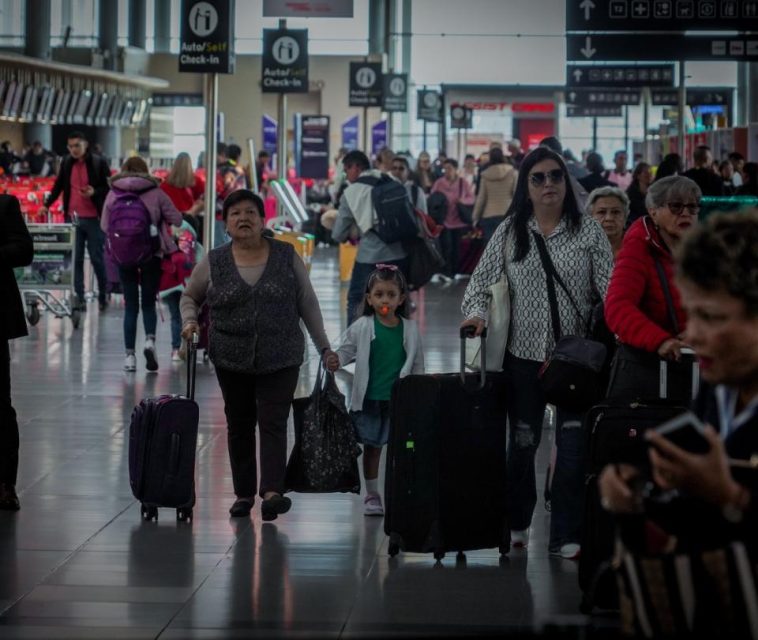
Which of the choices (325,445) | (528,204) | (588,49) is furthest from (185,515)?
(588,49)

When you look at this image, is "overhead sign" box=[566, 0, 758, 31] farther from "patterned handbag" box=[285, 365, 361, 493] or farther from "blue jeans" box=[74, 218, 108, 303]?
"patterned handbag" box=[285, 365, 361, 493]

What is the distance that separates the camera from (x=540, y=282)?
6.88 metres

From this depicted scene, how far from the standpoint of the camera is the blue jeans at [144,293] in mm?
13430

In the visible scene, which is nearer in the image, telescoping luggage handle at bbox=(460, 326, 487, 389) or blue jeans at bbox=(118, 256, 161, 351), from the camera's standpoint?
telescoping luggage handle at bbox=(460, 326, 487, 389)

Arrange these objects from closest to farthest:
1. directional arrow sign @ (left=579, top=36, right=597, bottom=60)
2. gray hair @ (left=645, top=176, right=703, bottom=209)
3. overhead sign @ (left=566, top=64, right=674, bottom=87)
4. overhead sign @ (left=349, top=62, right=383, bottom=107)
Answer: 1. gray hair @ (left=645, top=176, right=703, bottom=209)
2. directional arrow sign @ (left=579, top=36, right=597, bottom=60)
3. overhead sign @ (left=566, top=64, right=674, bottom=87)
4. overhead sign @ (left=349, top=62, right=383, bottom=107)

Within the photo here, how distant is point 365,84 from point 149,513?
31.4m

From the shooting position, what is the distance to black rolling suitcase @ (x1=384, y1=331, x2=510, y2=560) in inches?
265

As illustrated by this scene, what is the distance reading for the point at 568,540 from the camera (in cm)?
687

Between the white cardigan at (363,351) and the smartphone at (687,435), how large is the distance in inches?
194

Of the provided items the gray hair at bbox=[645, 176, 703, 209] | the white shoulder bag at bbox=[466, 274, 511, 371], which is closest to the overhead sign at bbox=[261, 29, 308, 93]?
the white shoulder bag at bbox=[466, 274, 511, 371]

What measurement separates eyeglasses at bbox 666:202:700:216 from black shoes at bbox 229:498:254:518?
261cm

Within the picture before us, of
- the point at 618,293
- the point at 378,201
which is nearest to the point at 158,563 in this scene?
the point at 618,293

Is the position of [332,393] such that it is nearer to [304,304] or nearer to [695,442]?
[304,304]

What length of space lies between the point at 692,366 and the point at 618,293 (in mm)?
419
